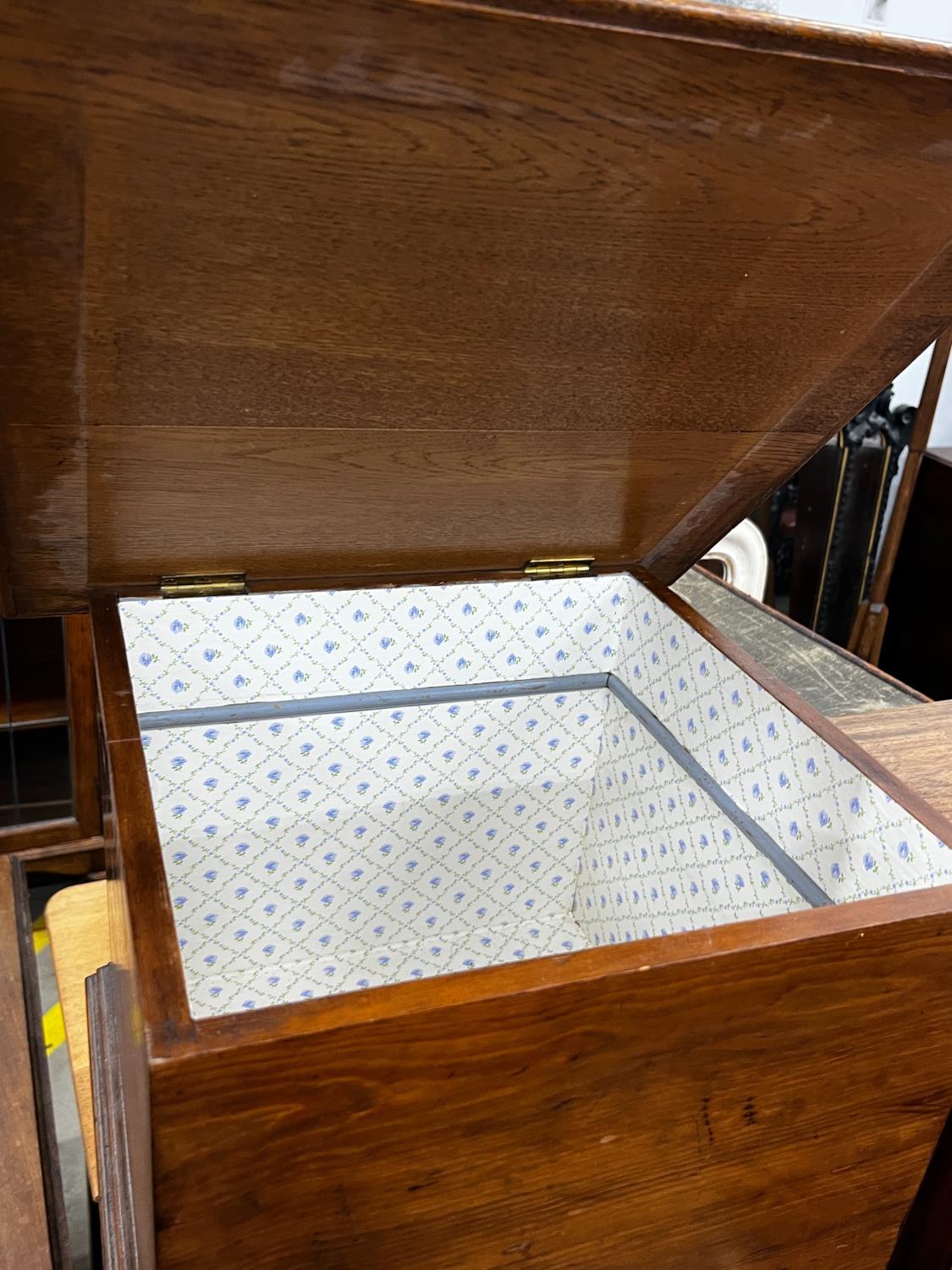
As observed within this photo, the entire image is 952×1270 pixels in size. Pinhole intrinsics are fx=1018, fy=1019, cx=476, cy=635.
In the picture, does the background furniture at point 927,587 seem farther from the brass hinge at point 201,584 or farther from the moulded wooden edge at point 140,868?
the moulded wooden edge at point 140,868

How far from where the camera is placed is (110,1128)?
35.7 inches

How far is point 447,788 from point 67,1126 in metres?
1.11

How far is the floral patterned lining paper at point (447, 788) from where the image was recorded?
3.76 feet

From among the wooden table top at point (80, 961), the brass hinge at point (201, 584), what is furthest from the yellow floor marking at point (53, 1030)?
the brass hinge at point (201, 584)

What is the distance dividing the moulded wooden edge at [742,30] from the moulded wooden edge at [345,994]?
1.77 feet

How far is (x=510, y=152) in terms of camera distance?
65 centimetres

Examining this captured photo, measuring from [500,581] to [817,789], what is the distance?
0.45 m

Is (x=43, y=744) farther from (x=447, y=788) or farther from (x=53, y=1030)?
(x=447, y=788)

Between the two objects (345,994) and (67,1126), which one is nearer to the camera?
(345,994)

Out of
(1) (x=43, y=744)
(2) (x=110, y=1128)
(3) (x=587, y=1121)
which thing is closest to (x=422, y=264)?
(3) (x=587, y=1121)

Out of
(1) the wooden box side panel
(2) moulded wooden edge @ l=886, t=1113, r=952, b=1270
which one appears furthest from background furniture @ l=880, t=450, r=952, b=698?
(1) the wooden box side panel

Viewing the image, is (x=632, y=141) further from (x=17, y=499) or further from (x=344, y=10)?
(x=17, y=499)

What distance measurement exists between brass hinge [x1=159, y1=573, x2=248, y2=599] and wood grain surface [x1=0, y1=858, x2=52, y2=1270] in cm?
42

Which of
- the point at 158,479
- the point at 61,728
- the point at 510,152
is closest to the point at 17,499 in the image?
the point at 158,479
